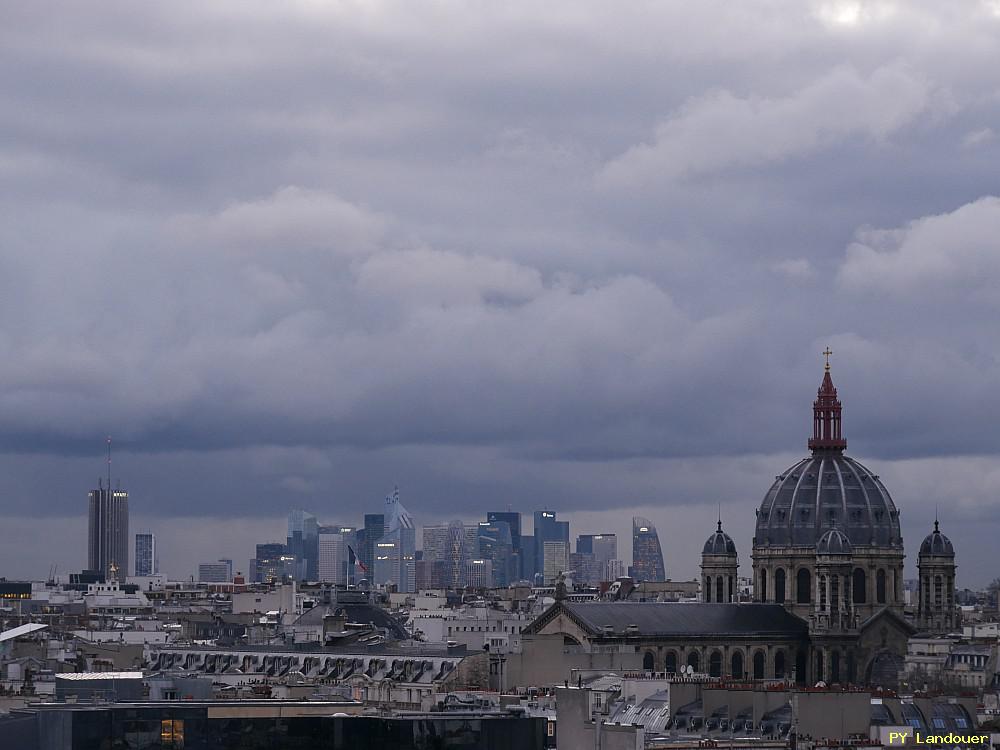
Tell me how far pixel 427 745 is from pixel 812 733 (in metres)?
16.5

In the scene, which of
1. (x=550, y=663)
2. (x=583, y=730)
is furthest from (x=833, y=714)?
(x=550, y=663)

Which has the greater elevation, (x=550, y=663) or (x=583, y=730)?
(x=550, y=663)

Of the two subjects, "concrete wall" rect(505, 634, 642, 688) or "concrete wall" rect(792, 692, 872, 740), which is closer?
"concrete wall" rect(792, 692, 872, 740)

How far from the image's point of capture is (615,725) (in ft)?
349

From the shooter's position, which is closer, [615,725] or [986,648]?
[615,725]

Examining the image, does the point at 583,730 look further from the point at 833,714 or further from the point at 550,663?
the point at 550,663

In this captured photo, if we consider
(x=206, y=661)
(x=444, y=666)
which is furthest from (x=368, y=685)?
(x=206, y=661)

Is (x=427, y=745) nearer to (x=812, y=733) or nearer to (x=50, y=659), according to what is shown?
(x=812, y=733)

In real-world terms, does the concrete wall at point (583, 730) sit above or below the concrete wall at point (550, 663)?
below

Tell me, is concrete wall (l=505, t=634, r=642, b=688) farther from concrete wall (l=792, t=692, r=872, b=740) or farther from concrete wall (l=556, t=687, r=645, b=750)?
concrete wall (l=792, t=692, r=872, b=740)

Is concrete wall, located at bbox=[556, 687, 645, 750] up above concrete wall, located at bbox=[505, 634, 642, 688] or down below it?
below

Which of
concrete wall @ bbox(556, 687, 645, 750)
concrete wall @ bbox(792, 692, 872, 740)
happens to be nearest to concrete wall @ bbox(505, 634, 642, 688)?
concrete wall @ bbox(556, 687, 645, 750)

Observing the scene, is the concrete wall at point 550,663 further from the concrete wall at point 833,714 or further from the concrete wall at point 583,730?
the concrete wall at point 833,714

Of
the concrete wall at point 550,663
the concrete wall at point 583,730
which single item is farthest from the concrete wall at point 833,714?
the concrete wall at point 550,663
